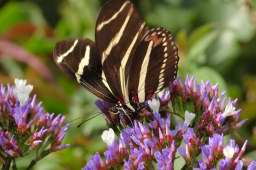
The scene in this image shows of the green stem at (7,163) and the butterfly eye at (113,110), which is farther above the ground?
the butterfly eye at (113,110)

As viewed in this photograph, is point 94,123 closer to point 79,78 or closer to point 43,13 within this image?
point 79,78

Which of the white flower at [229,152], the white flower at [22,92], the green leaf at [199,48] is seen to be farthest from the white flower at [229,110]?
the green leaf at [199,48]

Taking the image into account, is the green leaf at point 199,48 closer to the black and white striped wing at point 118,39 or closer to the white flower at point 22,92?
the black and white striped wing at point 118,39

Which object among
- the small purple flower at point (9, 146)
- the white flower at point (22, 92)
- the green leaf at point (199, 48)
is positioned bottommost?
the small purple flower at point (9, 146)

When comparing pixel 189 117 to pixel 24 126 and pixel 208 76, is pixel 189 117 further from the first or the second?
pixel 208 76

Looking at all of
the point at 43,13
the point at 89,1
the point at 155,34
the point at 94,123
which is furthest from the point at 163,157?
the point at 43,13

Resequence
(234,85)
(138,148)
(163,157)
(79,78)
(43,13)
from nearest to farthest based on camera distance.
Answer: (163,157) < (138,148) < (79,78) < (234,85) < (43,13)

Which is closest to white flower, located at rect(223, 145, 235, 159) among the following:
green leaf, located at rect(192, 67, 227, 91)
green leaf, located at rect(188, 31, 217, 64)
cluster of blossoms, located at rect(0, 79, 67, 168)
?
cluster of blossoms, located at rect(0, 79, 67, 168)
